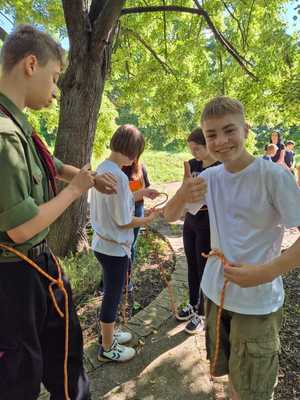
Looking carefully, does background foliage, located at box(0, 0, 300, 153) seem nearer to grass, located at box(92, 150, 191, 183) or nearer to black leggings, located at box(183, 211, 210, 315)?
black leggings, located at box(183, 211, 210, 315)

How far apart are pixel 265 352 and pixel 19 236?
123 cm

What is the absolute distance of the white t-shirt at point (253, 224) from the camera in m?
1.46

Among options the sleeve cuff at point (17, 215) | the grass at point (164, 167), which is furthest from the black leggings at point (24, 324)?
the grass at point (164, 167)

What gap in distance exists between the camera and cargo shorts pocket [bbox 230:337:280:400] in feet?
4.97

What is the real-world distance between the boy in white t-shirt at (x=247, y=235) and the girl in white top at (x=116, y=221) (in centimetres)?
61

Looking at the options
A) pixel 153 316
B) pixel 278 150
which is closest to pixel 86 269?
pixel 153 316

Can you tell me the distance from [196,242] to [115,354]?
1.12 metres

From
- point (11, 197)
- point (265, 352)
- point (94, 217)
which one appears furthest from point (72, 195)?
point (265, 352)

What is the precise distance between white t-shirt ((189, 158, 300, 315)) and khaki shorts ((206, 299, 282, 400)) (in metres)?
0.06

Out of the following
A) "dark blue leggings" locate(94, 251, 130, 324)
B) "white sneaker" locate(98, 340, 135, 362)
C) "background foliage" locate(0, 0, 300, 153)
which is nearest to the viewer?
"dark blue leggings" locate(94, 251, 130, 324)

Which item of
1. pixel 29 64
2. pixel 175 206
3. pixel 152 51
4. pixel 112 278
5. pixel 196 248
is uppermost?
pixel 152 51

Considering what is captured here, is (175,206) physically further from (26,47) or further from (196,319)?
(196,319)

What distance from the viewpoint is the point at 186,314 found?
304 centimetres

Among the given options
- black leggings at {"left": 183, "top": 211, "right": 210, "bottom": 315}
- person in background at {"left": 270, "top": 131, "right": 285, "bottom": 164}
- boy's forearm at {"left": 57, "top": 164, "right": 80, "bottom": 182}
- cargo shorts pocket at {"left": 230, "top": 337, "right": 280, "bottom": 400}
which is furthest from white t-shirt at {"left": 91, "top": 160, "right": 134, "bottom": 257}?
person in background at {"left": 270, "top": 131, "right": 285, "bottom": 164}
